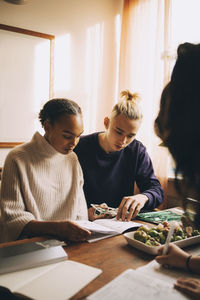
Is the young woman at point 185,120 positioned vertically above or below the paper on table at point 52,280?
above

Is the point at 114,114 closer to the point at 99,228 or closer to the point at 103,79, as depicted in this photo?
the point at 99,228

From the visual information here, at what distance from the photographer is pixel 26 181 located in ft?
4.45

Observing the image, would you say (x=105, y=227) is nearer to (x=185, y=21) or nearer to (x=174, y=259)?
(x=174, y=259)

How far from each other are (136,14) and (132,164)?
1.80 meters

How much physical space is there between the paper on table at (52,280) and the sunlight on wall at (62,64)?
2.32 meters

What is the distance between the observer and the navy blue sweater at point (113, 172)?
188 cm

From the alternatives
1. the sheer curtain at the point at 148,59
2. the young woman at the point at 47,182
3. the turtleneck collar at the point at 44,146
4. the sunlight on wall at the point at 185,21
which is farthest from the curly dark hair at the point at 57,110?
the sunlight on wall at the point at 185,21

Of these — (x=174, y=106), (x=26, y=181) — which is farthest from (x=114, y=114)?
(x=174, y=106)

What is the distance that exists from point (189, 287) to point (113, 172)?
1232mm

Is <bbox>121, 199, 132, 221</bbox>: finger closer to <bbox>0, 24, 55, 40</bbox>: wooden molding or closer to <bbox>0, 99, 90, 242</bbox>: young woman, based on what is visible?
<bbox>0, 99, 90, 242</bbox>: young woman

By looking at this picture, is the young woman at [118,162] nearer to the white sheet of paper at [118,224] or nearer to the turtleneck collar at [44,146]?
the white sheet of paper at [118,224]

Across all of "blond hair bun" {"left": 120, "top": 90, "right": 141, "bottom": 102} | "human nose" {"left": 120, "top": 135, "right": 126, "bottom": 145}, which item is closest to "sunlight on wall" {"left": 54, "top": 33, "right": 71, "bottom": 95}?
"blond hair bun" {"left": 120, "top": 90, "right": 141, "bottom": 102}

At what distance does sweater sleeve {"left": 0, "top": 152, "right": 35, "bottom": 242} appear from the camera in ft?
4.03

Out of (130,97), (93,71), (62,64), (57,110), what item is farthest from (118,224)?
(93,71)
